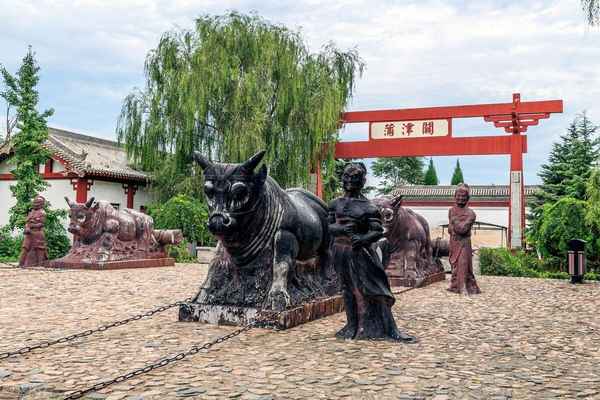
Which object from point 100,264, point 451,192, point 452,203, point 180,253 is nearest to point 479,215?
point 452,203

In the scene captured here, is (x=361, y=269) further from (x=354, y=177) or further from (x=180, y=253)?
(x=180, y=253)

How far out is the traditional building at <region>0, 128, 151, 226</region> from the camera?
747 inches

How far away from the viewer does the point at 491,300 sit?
7.77 m

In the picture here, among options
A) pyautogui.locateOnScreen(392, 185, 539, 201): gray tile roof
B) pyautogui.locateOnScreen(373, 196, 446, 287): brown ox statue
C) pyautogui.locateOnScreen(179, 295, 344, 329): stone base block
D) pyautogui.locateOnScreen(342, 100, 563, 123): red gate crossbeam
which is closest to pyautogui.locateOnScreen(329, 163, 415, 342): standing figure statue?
pyautogui.locateOnScreen(179, 295, 344, 329): stone base block

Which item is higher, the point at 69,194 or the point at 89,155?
the point at 89,155

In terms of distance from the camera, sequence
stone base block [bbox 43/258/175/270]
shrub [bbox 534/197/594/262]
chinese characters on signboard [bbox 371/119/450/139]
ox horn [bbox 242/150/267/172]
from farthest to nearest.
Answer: chinese characters on signboard [bbox 371/119/450/139] → shrub [bbox 534/197/594/262] → stone base block [bbox 43/258/175/270] → ox horn [bbox 242/150/267/172]

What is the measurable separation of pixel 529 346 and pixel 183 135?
14.6 meters

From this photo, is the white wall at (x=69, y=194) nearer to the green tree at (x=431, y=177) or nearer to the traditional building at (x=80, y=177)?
the traditional building at (x=80, y=177)

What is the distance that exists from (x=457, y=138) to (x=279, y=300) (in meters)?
12.3

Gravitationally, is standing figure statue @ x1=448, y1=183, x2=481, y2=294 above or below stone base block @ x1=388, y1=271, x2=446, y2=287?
above

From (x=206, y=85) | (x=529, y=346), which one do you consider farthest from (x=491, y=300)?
(x=206, y=85)

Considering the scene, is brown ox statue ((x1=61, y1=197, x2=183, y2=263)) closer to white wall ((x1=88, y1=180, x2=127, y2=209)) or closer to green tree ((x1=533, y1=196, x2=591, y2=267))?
white wall ((x1=88, y1=180, x2=127, y2=209))

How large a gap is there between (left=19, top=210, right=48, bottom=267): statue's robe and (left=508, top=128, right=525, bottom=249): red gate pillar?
11.7 meters

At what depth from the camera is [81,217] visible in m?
11.5
